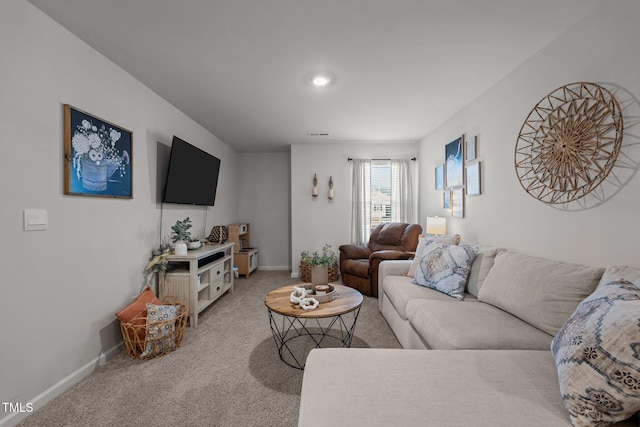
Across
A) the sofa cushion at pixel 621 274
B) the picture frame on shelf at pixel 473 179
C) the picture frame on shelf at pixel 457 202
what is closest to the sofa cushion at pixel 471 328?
the sofa cushion at pixel 621 274

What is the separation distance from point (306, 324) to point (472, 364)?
78.1 inches

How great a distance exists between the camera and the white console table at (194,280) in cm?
291

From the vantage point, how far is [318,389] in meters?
1.04

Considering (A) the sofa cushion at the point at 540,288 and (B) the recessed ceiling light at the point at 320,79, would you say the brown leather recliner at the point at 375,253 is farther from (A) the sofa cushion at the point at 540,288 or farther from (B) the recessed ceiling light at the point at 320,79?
(B) the recessed ceiling light at the point at 320,79

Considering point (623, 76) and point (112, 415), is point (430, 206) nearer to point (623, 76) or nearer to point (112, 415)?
point (623, 76)

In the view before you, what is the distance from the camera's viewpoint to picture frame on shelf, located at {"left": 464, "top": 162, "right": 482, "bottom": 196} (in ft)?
9.77

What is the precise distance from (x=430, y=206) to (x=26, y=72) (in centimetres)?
465

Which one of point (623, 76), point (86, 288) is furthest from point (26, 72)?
point (623, 76)

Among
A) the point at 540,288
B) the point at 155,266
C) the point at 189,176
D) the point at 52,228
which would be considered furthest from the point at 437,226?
the point at 52,228

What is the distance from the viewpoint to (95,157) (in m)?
2.16

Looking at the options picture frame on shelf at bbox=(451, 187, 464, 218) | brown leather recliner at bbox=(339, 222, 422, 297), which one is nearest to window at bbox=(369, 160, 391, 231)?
brown leather recliner at bbox=(339, 222, 422, 297)

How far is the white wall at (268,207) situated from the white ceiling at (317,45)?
241 cm

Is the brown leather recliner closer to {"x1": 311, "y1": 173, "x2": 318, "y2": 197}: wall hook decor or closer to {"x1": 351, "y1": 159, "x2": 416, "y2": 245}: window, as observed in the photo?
{"x1": 351, "y1": 159, "x2": 416, "y2": 245}: window

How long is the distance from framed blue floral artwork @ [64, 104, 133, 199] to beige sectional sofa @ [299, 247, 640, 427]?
211 centimetres
